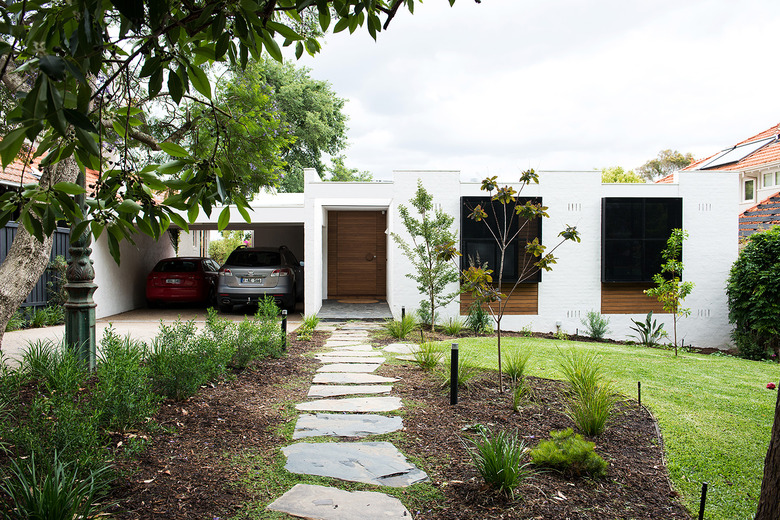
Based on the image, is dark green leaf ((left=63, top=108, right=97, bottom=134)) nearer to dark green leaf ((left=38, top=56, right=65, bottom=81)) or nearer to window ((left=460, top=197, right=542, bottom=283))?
dark green leaf ((left=38, top=56, right=65, bottom=81))

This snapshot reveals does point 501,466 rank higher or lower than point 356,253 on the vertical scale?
lower

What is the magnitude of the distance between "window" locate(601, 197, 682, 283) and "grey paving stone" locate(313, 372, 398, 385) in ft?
30.3

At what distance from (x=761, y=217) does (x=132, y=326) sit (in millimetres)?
19015

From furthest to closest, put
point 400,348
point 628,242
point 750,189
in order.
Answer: point 750,189
point 628,242
point 400,348

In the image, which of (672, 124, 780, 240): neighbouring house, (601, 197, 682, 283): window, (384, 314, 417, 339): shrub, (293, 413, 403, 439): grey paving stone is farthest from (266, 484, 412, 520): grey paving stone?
(672, 124, 780, 240): neighbouring house

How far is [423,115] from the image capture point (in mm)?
30719

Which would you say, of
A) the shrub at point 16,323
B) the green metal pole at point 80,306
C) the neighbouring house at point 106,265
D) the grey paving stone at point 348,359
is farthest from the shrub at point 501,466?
the shrub at point 16,323

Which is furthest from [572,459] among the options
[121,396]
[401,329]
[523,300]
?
[523,300]

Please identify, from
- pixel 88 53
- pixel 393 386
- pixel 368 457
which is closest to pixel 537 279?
pixel 393 386

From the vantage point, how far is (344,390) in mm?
5562

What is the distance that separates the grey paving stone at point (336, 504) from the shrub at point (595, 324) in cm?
1064

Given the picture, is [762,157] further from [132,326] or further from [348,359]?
[132,326]

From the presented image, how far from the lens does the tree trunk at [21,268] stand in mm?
4770

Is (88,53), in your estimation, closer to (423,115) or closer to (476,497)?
(476,497)
